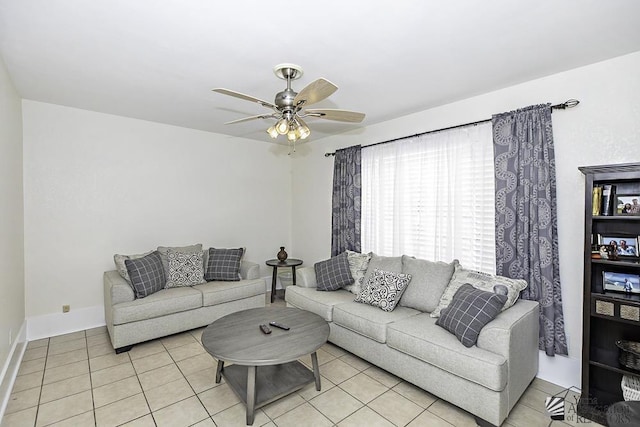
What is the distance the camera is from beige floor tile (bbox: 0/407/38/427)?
2137mm

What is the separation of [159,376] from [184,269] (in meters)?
1.43

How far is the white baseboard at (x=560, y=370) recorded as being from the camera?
257cm

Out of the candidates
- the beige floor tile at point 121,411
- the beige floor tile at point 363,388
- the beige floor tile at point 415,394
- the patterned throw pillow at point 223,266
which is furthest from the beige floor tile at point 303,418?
the patterned throw pillow at point 223,266

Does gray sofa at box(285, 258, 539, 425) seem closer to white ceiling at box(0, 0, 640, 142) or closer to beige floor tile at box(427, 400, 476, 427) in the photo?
beige floor tile at box(427, 400, 476, 427)

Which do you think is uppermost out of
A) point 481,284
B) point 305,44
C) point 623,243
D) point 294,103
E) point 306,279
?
point 305,44

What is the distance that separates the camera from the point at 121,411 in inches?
89.6

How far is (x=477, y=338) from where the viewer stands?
228 cm

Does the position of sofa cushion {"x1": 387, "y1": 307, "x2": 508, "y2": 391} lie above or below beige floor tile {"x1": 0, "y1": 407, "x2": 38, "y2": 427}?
above

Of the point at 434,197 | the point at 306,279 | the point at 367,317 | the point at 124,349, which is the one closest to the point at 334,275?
the point at 306,279

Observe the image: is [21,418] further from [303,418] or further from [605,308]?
[605,308]

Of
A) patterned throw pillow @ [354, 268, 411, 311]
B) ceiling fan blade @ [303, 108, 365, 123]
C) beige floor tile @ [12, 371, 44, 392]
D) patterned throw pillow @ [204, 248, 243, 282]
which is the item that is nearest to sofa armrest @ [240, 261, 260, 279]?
patterned throw pillow @ [204, 248, 243, 282]

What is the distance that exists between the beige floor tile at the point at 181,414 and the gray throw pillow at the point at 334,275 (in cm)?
183

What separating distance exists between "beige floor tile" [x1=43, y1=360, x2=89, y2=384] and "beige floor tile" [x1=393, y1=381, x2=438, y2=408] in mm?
2845

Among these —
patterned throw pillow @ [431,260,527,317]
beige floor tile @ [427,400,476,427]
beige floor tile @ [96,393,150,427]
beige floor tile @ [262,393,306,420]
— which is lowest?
beige floor tile @ [427,400,476,427]
